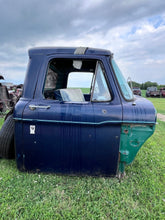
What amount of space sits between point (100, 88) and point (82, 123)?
1.91ft

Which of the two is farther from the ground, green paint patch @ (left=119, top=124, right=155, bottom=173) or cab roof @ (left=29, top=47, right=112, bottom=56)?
cab roof @ (left=29, top=47, right=112, bottom=56)

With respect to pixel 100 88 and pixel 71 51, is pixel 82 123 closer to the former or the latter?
pixel 100 88

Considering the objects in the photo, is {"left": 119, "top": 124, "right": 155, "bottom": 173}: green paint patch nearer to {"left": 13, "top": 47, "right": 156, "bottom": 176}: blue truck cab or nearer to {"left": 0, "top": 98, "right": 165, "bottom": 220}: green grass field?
{"left": 13, "top": 47, "right": 156, "bottom": 176}: blue truck cab

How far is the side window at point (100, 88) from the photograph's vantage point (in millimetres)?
1956

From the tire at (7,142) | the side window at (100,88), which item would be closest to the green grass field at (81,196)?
the tire at (7,142)

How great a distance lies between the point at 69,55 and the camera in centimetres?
194

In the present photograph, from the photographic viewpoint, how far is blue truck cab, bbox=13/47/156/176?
1.84 metres

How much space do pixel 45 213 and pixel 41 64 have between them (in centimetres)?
192

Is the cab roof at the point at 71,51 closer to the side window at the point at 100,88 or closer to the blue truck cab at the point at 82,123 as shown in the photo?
the blue truck cab at the point at 82,123

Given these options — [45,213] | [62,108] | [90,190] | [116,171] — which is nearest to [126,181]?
[116,171]

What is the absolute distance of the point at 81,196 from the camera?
1848mm

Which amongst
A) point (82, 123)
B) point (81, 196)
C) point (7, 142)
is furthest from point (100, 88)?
point (7, 142)

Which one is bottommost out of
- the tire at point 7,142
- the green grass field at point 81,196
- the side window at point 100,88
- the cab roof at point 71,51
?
the green grass field at point 81,196

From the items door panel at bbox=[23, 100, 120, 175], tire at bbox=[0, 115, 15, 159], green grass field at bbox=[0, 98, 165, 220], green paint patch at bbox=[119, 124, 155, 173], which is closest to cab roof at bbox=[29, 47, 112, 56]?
door panel at bbox=[23, 100, 120, 175]
